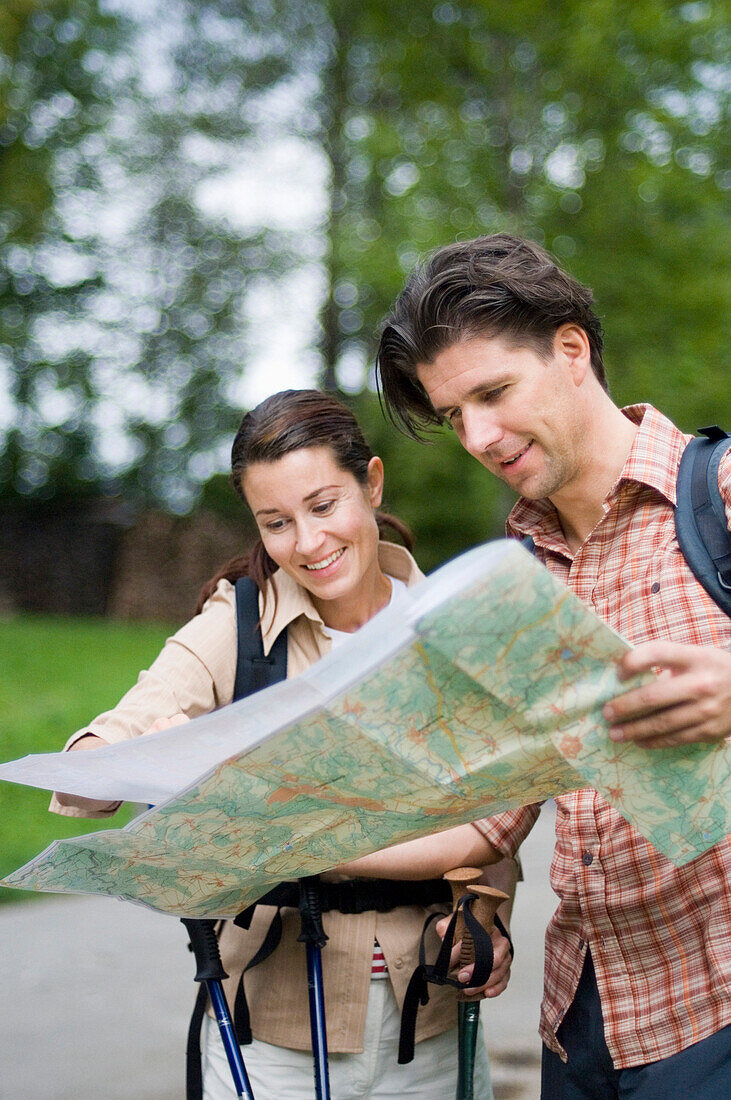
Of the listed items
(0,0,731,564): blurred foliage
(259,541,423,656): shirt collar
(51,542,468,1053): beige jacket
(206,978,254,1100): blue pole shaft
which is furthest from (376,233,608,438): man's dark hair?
(0,0,731,564): blurred foliage

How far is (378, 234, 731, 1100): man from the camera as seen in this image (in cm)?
166

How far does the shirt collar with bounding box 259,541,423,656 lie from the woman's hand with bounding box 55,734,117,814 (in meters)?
0.41

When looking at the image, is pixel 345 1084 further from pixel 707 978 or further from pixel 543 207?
pixel 543 207

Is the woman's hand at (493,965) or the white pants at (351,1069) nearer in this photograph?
the woman's hand at (493,965)

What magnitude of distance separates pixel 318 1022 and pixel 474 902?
0.32 metres

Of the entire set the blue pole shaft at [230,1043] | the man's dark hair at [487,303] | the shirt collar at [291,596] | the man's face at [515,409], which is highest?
the man's dark hair at [487,303]

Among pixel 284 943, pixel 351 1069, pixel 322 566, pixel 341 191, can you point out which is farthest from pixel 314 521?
pixel 341 191

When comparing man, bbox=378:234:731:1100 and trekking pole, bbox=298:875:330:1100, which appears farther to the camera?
trekking pole, bbox=298:875:330:1100

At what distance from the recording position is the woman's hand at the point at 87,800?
178 centimetres

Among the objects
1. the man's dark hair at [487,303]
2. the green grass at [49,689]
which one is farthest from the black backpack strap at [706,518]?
the green grass at [49,689]

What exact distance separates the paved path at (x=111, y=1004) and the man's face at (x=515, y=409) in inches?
117

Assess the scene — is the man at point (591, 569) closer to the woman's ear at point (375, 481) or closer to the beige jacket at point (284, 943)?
the beige jacket at point (284, 943)

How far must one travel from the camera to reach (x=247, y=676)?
209 cm

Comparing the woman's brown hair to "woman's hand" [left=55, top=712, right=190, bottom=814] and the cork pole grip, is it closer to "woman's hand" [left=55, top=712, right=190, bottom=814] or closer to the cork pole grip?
"woman's hand" [left=55, top=712, right=190, bottom=814]
